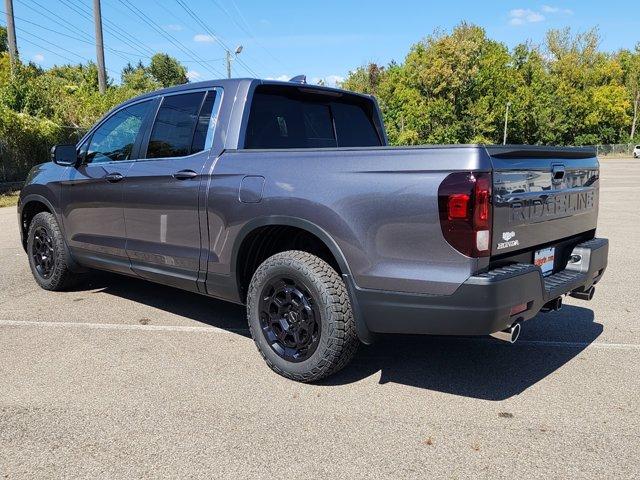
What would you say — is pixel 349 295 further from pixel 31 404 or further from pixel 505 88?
pixel 505 88

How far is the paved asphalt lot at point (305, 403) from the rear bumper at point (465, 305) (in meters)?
0.52

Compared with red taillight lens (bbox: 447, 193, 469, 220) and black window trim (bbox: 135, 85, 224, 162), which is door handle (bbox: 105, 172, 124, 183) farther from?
red taillight lens (bbox: 447, 193, 469, 220)

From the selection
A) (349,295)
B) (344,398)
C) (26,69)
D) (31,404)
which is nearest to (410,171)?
(349,295)

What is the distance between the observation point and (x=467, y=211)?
113 inches

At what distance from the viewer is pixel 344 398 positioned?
135 inches

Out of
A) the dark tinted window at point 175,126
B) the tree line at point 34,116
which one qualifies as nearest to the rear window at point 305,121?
the dark tinted window at point 175,126

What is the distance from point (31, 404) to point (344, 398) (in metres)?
1.81

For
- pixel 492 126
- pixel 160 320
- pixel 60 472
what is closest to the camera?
pixel 60 472

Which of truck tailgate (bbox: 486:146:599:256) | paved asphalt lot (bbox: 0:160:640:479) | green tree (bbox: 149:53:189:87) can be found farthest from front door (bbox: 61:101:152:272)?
green tree (bbox: 149:53:189:87)

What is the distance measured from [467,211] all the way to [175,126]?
2497mm

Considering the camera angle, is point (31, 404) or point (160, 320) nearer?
point (31, 404)

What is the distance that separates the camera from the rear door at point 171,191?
13.4 feet

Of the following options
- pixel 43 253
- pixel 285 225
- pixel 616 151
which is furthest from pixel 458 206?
pixel 616 151

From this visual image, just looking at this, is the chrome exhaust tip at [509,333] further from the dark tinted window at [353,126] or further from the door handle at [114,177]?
the door handle at [114,177]
